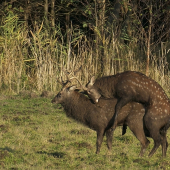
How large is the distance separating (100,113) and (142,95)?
2.64ft

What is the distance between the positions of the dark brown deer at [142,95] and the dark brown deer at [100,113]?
0.10m

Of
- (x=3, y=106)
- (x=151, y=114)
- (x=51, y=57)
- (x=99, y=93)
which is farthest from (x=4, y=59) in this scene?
(x=151, y=114)

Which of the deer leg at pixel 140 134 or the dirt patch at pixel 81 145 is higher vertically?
the deer leg at pixel 140 134

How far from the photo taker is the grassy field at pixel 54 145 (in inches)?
283

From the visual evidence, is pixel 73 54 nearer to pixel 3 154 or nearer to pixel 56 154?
pixel 56 154

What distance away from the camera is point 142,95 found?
27.2 ft

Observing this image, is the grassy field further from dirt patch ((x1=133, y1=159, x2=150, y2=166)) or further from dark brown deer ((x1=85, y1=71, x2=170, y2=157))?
dark brown deer ((x1=85, y1=71, x2=170, y2=157))

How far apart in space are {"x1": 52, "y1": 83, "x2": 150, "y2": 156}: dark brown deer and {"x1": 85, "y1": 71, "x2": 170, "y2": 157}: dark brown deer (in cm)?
10

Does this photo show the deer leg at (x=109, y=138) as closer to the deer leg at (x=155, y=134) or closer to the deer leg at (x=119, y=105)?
the deer leg at (x=119, y=105)

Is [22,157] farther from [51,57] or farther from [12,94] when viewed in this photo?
[51,57]

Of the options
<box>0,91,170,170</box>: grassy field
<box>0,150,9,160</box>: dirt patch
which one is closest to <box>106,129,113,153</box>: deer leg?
<box>0,91,170,170</box>: grassy field

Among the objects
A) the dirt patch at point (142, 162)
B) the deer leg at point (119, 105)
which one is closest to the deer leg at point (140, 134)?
the deer leg at point (119, 105)

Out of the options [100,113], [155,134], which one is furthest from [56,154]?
[155,134]

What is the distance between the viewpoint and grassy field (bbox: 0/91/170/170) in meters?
7.19
